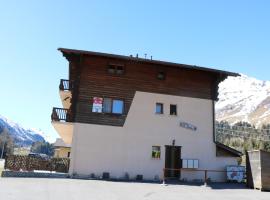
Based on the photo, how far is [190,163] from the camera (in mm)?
29031

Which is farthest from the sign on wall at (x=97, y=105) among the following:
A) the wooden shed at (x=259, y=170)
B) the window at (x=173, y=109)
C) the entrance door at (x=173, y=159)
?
the wooden shed at (x=259, y=170)

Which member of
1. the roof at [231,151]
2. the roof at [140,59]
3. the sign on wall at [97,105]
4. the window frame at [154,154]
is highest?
the roof at [140,59]

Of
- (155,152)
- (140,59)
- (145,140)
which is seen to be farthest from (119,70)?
(155,152)

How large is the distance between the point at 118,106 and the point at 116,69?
2.94 metres

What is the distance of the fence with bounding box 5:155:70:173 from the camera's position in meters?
Result: 26.5

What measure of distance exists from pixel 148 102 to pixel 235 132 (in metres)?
164

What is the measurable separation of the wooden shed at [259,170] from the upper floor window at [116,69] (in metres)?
11.2

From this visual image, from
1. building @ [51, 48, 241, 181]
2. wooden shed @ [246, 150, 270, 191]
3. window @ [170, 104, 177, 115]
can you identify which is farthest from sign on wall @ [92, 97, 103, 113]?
wooden shed @ [246, 150, 270, 191]

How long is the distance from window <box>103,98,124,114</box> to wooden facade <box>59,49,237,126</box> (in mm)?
270

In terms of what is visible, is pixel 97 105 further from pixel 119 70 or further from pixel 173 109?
pixel 173 109

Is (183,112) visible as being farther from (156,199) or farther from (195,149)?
(156,199)

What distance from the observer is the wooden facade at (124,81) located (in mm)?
27781

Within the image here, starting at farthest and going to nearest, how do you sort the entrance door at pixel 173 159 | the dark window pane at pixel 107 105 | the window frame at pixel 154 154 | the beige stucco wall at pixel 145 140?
the entrance door at pixel 173 159 → the window frame at pixel 154 154 → the dark window pane at pixel 107 105 → the beige stucco wall at pixel 145 140

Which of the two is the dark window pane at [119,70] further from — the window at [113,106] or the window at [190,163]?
the window at [190,163]
